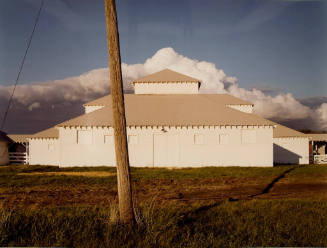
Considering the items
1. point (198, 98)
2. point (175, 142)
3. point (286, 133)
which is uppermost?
point (198, 98)

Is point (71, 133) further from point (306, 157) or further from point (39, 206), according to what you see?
point (306, 157)

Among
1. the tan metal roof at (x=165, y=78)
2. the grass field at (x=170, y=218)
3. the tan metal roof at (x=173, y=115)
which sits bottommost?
the grass field at (x=170, y=218)

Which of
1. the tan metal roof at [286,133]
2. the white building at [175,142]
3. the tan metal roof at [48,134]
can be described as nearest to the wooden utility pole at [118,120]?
the white building at [175,142]

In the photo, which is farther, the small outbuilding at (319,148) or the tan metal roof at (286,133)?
the small outbuilding at (319,148)

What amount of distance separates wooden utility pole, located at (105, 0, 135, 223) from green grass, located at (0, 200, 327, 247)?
1.41 feet

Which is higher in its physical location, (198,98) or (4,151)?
(198,98)

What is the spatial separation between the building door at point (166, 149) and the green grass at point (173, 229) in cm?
1528

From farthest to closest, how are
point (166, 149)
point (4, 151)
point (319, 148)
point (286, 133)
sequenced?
1. point (319, 148)
2. point (4, 151)
3. point (286, 133)
4. point (166, 149)

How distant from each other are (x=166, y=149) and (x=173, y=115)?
3.52m

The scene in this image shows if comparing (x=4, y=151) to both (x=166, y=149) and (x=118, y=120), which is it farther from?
(x=118, y=120)

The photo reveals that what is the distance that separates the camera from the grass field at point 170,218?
5809 mm

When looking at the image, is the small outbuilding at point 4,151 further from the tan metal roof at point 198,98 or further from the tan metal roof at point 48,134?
the tan metal roof at point 198,98

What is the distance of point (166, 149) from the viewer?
23.9 m

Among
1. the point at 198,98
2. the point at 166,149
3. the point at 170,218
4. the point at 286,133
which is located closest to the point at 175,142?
the point at 166,149
